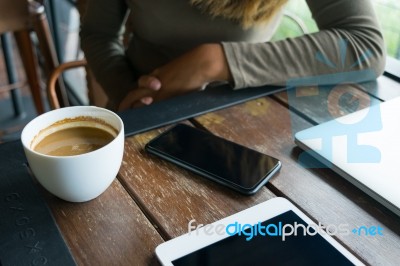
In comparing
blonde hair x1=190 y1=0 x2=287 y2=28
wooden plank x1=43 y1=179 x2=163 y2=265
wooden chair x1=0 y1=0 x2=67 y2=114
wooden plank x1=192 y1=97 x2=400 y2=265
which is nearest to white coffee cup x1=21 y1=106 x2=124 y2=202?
wooden plank x1=43 y1=179 x2=163 y2=265

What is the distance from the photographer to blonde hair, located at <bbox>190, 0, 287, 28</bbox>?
786 millimetres

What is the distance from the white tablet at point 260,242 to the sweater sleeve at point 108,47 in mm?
518

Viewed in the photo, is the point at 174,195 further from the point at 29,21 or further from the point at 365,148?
the point at 29,21

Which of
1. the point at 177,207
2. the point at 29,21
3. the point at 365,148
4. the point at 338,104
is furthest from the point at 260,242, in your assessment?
the point at 29,21

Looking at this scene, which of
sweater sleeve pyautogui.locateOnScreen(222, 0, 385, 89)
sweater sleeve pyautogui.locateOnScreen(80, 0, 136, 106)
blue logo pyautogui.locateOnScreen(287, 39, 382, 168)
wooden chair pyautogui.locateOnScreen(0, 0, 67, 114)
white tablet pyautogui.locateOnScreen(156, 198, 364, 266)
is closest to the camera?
A: white tablet pyautogui.locateOnScreen(156, 198, 364, 266)

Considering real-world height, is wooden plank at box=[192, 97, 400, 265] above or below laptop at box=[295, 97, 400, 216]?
below

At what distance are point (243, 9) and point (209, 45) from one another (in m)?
0.13

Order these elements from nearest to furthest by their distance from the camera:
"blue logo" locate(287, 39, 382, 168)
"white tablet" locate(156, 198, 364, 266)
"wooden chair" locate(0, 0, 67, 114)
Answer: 1. "white tablet" locate(156, 198, 364, 266)
2. "blue logo" locate(287, 39, 382, 168)
3. "wooden chair" locate(0, 0, 67, 114)

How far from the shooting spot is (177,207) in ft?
1.59

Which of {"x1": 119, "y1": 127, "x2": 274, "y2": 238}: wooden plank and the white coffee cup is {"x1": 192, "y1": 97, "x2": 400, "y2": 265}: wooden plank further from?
the white coffee cup

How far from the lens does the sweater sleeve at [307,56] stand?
707 mm

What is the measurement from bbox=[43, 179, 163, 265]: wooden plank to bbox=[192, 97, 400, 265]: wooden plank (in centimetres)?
16

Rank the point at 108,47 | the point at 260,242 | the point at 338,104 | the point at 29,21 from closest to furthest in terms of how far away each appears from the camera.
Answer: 1. the point at 260,242
2. the point at 338,104
3. the point at 108,47
4. the point at 29,21

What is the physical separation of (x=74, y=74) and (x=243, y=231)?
1906 millimetres
